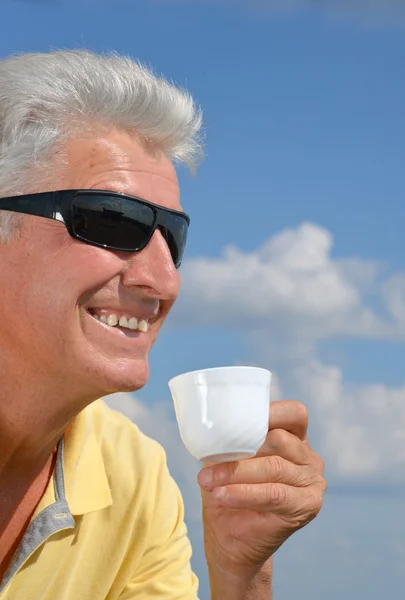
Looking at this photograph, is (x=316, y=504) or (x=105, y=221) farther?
(x=105, y=221)

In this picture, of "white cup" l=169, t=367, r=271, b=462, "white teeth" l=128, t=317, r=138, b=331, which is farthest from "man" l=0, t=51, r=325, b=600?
"white cup" l=169, t=367, r=271, b=462

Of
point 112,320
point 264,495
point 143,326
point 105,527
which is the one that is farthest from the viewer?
point 105,527

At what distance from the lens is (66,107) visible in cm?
392

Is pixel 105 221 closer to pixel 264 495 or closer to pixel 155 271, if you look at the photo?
pixel 155 271

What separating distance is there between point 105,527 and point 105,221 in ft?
5.12

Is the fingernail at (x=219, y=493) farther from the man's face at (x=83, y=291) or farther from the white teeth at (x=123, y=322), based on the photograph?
the white teeth at (x=123, y=322)

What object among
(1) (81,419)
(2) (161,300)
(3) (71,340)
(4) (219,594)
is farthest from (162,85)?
(4) (219,594)

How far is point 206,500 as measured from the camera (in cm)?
372

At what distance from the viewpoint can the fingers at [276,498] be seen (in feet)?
11.0

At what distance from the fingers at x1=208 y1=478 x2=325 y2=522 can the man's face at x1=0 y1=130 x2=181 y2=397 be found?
27.7 inches

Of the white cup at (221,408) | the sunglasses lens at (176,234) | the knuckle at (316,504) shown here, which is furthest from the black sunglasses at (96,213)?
the knuckle at (316,504)

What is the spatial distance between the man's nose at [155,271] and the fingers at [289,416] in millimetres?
696

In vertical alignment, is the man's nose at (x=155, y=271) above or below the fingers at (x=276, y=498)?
above

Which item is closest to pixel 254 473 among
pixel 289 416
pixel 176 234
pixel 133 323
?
pixel 289 416
